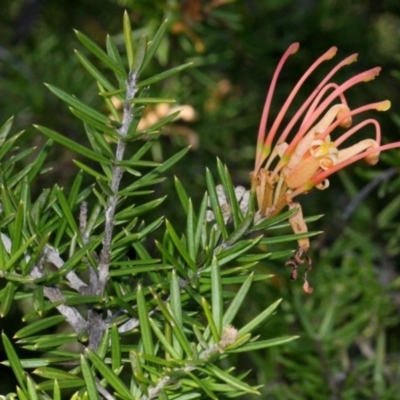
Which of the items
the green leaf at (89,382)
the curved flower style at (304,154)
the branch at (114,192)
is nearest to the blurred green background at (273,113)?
the curved flower style at (304,154)

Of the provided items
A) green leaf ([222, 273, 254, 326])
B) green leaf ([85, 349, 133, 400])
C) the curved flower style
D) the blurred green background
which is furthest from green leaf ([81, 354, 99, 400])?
the blurred green background

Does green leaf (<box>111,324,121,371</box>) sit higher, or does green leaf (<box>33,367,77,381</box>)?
green leaf (<box>111,324,121,371</box>)

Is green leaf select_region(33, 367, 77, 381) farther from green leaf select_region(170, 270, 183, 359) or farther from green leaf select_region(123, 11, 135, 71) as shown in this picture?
green leaf select_region(123, 11, 135, 71)

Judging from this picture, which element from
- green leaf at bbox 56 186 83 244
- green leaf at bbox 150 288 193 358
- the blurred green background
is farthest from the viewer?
the blurred green background

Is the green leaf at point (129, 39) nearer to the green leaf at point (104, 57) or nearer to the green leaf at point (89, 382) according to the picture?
the green leaf at point (104, 57)

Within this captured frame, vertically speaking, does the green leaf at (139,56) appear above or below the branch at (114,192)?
above
